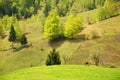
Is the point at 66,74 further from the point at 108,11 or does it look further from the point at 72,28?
the point at 108,11

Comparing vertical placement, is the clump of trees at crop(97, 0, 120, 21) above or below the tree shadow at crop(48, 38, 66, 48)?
above

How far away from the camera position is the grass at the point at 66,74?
142ft

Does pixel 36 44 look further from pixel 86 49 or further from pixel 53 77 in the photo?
pixel 53 77

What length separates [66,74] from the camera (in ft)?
152

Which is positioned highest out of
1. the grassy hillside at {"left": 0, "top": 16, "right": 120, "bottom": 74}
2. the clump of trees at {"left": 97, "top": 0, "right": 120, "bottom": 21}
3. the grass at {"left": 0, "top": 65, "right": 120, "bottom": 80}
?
the clump of trees at {"left": 97, "top": 0, "right": 120, "bottom": 21}

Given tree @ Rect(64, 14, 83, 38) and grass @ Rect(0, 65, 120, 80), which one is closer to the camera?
grass @ Rect(0, 65, 120, 80)

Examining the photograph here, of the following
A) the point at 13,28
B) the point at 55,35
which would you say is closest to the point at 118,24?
the point at 55,35

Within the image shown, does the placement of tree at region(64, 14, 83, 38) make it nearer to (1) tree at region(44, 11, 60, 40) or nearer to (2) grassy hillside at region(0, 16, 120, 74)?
(2) grassy hillside at region(0, 16, 120, 74)

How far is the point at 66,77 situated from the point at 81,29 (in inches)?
3980

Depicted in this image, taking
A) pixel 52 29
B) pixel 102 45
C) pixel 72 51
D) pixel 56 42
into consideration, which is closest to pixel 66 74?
pixel 72 51

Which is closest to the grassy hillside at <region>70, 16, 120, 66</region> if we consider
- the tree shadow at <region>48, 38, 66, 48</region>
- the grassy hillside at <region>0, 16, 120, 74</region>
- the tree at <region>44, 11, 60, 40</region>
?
the grassy hillside at <region>0, 16, 120, 74</region>

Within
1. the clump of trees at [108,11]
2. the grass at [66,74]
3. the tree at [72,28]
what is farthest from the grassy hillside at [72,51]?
the grass at [66,74]

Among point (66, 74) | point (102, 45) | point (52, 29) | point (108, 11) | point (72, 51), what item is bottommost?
point (72, 51)

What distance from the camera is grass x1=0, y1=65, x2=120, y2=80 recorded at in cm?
4328
